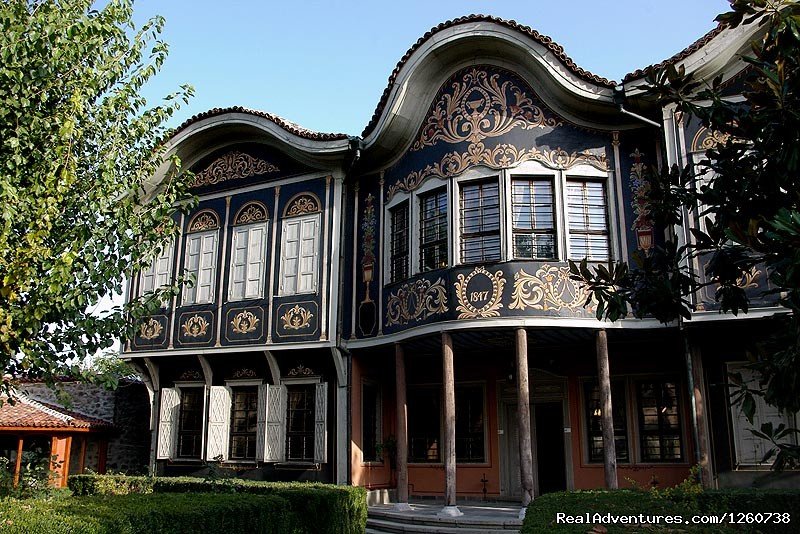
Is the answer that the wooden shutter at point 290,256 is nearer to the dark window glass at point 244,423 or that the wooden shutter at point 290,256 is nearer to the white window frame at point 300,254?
the white window frame at point 300,254

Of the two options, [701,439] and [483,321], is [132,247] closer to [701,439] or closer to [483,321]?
[483,321]

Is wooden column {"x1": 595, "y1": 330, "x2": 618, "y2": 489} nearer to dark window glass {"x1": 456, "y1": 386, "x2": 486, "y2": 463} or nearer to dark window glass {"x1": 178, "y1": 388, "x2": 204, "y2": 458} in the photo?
dark window glass {"x1": 456, "y1": 386, "x2": 486, "y2": 463}

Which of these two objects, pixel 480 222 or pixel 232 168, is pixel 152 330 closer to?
pixel 232 168

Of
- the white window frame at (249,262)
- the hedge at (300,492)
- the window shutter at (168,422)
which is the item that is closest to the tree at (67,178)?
the hedge at (300,492)

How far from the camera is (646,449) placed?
1330cm

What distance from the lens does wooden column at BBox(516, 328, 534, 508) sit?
445 inches

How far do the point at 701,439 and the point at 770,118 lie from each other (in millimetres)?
8038

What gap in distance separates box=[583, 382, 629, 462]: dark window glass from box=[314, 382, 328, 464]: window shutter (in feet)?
16.2

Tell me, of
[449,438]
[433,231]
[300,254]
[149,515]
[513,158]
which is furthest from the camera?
[300,254]

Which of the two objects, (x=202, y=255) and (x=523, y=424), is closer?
(x=523, y=424)

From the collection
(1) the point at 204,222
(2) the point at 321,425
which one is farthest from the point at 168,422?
(1) the point at 204,222

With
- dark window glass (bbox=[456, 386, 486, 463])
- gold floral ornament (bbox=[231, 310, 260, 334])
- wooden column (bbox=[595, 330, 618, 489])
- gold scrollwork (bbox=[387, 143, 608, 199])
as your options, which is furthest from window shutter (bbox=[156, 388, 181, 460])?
wooden column (bbox=[595, 330, 618, 489])

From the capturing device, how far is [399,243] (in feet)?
46.3

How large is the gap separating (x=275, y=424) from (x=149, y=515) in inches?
314
